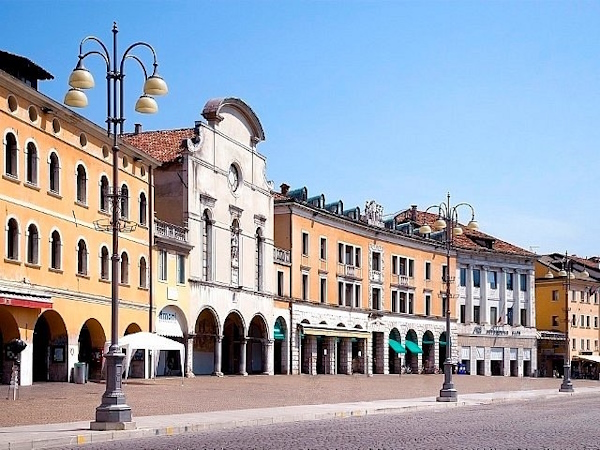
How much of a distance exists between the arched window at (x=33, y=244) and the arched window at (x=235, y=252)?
20098 mm

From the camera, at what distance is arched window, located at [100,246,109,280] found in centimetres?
4531

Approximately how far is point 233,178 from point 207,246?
5221mm

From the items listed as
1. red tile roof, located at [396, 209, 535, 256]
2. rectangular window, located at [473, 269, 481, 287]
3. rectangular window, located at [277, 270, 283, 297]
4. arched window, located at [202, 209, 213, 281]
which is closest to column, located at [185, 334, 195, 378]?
arched window, located at [202, 209, 213, 281]

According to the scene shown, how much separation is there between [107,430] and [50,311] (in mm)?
20886

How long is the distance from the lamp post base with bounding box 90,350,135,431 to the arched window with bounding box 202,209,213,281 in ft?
112

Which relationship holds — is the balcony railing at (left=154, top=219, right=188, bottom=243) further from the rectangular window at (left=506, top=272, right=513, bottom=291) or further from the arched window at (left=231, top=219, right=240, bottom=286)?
A: the rectangular window at (left=506, top=272, right=513, bottom=291)

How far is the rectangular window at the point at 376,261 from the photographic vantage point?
7672 centimetres

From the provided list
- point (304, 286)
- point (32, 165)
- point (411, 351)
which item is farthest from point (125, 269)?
point (411, 351)

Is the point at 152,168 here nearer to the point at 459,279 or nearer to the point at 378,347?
the point at 378,347

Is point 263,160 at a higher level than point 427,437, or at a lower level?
higher

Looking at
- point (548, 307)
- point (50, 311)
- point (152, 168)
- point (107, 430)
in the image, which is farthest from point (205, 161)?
point (548, 307)

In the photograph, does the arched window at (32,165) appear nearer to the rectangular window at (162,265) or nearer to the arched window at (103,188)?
the arched window at (103,188)

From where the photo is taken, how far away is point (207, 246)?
55.9 meters

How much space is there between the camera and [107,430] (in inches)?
809
